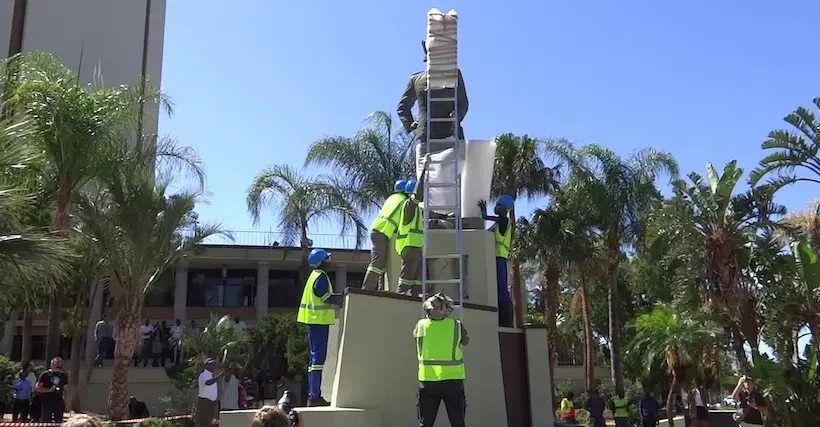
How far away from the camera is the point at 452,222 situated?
9.72 meters

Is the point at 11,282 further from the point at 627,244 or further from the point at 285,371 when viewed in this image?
the point at 627,244

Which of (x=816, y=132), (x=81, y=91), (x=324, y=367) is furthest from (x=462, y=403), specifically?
(x=816, y=132)

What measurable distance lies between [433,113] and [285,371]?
1671cm

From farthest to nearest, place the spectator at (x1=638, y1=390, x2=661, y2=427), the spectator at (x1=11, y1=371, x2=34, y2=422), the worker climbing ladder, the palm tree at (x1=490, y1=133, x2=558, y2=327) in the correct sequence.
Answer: the palm tree at (x1=490, y1=133, x2=558, y2=327), the spectator at (x1=638, y1=390, x2=661, y2=427), the spectator at (x1=11, y1=371, x2=34, y2=422), the worker climbing ladder

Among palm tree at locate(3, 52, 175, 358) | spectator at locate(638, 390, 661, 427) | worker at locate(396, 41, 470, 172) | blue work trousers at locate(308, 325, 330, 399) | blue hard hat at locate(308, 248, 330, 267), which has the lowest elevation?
spectator at locate(638, 390, 661, 427)

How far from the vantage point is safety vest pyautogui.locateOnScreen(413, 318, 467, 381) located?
22.9 ft

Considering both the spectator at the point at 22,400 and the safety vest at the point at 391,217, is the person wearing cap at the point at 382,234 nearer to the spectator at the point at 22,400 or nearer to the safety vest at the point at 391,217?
the safety vest at the point at 391,217

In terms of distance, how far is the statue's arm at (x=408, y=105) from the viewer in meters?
10.7

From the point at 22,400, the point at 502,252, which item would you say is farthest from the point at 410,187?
the point at 22,400

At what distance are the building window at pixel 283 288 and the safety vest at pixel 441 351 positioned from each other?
101 feet

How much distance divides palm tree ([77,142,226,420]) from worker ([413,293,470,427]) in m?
10.7

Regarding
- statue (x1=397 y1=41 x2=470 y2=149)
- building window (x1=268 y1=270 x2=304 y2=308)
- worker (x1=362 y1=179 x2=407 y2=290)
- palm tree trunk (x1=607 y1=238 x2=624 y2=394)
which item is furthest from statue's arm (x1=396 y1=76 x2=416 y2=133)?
building window (x1=268 y1=270 x2=304 y2=308)

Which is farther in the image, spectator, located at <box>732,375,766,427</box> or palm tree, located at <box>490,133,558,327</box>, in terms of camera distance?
palm tree, located at <box>490,133,558,327</box>

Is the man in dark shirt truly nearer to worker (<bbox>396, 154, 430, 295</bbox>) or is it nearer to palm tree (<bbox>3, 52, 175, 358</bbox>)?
palm tree (<bbox>3, 52, 175, 358</bbox>)
